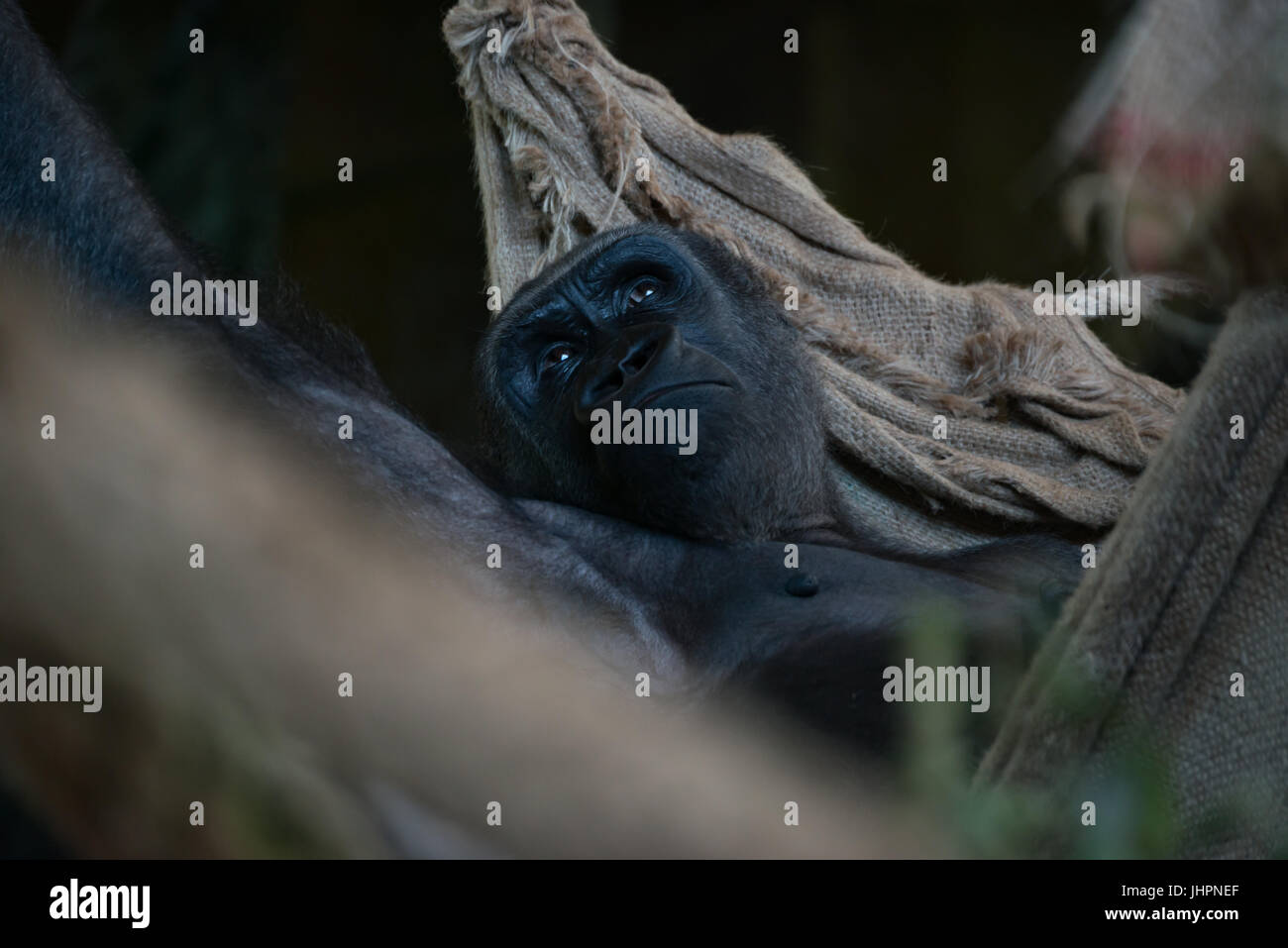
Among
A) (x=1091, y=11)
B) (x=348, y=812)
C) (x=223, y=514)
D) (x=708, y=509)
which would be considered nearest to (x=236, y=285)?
(x=708, y=509)

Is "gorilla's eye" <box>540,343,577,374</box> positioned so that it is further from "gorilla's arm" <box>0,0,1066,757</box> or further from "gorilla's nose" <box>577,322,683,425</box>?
"gorilla's arm" <box>0,0,1066,757</box>

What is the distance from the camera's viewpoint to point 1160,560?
145 cm

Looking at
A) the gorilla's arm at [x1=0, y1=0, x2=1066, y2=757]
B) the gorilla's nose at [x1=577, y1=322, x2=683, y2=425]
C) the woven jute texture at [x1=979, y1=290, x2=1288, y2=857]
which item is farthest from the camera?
the gorilla's nose at [x1=577, y1=322, x2=683, y2=425]

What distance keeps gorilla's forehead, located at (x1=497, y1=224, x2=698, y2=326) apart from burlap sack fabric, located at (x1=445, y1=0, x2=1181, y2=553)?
0.33m

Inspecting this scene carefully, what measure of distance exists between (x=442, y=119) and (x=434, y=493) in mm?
6630

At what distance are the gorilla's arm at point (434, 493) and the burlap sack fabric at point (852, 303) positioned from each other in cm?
53

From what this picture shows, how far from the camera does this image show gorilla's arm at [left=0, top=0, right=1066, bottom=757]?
2.14m

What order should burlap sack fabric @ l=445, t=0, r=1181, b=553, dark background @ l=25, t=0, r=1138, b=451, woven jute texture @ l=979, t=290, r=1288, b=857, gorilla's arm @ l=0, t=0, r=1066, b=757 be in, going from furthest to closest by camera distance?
dark background @ l=25, t=0, r=1138, b=451, burlap sack fabric @ l=445, t=0, r=1181, b=553, gorilla's arm @ l=0, t=0, r=1066, b=757, woven jute texture @ l=979, t=290, r=1288, b=857

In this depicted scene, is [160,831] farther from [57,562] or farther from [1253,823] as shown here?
[1253,823]

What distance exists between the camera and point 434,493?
7.77 feet

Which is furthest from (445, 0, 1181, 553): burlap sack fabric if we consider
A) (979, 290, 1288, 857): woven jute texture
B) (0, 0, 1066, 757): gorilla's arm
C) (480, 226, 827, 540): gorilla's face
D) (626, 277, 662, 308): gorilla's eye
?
(979, 290, 1288, 857): woven jute texture

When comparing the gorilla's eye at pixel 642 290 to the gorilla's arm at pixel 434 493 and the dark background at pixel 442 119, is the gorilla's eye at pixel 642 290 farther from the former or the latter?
the dark background at pixel 442 119

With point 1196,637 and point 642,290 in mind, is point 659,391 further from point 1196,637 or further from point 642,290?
point 1196,637

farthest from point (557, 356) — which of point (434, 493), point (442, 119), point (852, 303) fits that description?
point (442, 119)
